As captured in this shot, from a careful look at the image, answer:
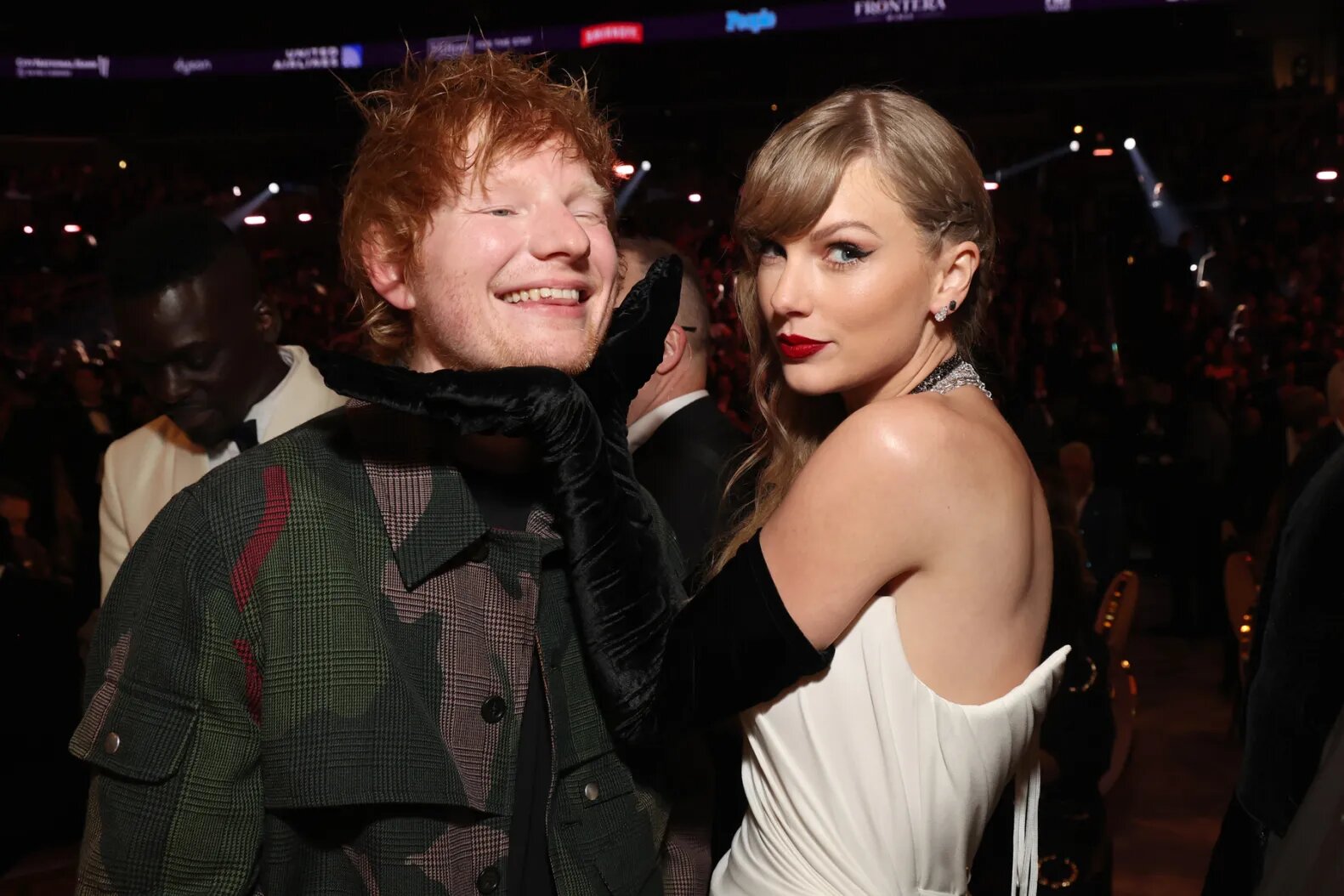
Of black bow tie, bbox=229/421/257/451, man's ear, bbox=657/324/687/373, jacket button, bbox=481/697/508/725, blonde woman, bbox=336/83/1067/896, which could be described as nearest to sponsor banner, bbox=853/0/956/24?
man's ear, bbox=657/324/687/373

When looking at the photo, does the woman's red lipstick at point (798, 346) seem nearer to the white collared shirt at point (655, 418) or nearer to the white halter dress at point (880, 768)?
the white halter dress at point (880, 768)

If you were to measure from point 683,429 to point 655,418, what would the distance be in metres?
0.08

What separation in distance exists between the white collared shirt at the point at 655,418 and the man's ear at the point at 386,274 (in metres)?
1.35

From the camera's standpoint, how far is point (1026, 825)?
166 centimetres

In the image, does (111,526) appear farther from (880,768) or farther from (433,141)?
(880,768)

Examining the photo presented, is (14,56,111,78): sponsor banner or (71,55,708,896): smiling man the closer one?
(71,55,708,896): smiling man

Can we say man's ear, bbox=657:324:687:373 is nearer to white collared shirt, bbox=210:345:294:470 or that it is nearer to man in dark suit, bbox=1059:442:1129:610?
white collared shirt, bbox=210:345:294:470

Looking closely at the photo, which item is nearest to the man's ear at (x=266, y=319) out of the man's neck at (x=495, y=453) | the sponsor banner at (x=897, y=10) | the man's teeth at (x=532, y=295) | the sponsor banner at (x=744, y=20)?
the man's neck at (x=495, y=453)

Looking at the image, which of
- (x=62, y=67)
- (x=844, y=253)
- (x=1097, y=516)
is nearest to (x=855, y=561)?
(x=844, y=253)

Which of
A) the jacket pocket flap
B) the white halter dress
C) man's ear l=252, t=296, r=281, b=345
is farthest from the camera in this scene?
man's ear l=252, t=296, r=281, b=345

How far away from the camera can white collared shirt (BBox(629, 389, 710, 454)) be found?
9.27 feet

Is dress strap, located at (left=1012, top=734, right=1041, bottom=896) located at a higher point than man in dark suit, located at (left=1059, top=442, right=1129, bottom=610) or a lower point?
higher

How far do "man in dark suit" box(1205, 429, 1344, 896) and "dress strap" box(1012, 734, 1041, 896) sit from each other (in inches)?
16.7

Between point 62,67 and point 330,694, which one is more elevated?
point 62,67
